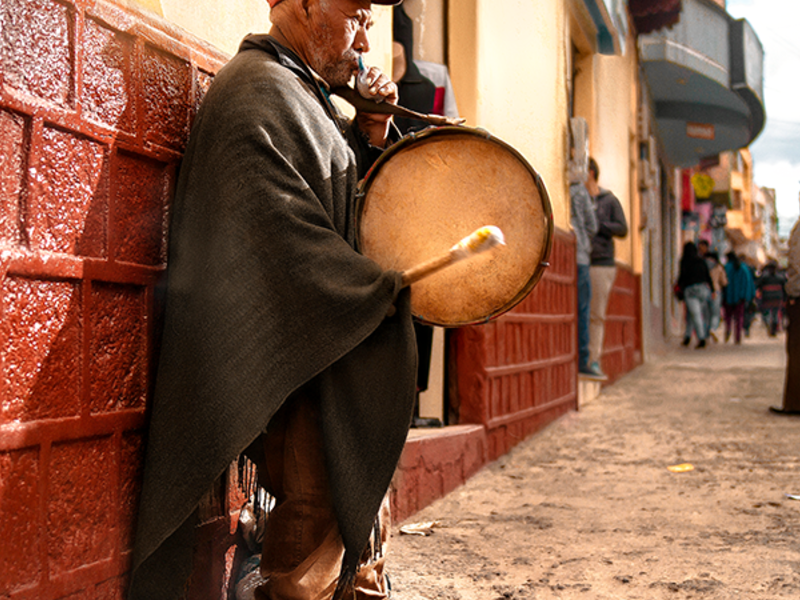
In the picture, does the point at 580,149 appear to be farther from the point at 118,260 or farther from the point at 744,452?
the point at 118,260

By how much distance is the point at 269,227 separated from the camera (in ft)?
5.70

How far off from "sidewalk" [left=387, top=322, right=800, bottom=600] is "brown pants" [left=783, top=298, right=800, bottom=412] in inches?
6.1

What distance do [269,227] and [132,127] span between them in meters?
0.54

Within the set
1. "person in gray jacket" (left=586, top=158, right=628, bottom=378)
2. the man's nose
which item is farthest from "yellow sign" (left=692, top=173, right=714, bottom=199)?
the man's nose

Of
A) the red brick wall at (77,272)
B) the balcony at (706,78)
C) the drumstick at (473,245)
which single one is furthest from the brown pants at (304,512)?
the balcony at (706,78)

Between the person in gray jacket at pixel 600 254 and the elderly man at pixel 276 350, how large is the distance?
5.96 meters

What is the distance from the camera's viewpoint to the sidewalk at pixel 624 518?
2773mm

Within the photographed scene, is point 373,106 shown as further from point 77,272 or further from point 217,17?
point 77,272

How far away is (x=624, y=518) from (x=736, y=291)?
1323 cm

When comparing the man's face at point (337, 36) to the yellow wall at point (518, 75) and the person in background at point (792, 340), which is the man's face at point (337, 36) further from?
the person in background at point (792, 340)

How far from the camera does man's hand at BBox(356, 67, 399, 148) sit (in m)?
2.20

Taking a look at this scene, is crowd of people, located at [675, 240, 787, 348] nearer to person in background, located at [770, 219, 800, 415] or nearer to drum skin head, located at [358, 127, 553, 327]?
person in background, located at [770, 219, 800, 415]

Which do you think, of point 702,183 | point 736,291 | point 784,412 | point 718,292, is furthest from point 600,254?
point 702,183

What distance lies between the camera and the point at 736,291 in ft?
50.8
